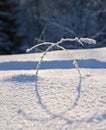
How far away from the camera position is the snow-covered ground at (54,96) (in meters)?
2.16

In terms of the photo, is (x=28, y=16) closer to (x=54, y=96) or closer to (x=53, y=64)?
(x=53, y=64)

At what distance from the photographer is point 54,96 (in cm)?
247

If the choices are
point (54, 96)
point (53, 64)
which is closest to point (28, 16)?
point (53, 64)

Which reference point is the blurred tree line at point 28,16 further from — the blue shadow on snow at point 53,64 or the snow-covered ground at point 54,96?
the snow-covered ground at point 54,96

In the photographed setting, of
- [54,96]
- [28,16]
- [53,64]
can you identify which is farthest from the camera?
[28,16]

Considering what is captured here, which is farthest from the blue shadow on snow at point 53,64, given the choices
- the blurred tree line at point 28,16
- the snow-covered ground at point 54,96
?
the blurred tree line at point 28,16

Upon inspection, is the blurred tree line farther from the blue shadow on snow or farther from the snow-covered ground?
the snow-covered ground

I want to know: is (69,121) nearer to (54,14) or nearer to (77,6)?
(77,6)

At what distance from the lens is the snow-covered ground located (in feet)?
7.08

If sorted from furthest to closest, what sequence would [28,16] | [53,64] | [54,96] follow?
[28,16] → [53,64] → [54,96]

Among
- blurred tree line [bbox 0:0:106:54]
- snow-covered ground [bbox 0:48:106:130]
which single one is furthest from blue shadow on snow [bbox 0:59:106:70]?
blurred tree line [bbox 0:0:106:54]

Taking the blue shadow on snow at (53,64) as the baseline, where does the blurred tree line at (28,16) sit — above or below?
below

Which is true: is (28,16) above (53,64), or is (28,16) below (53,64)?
below

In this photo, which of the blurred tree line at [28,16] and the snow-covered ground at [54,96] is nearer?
the snow-covered ground at [54,96]
